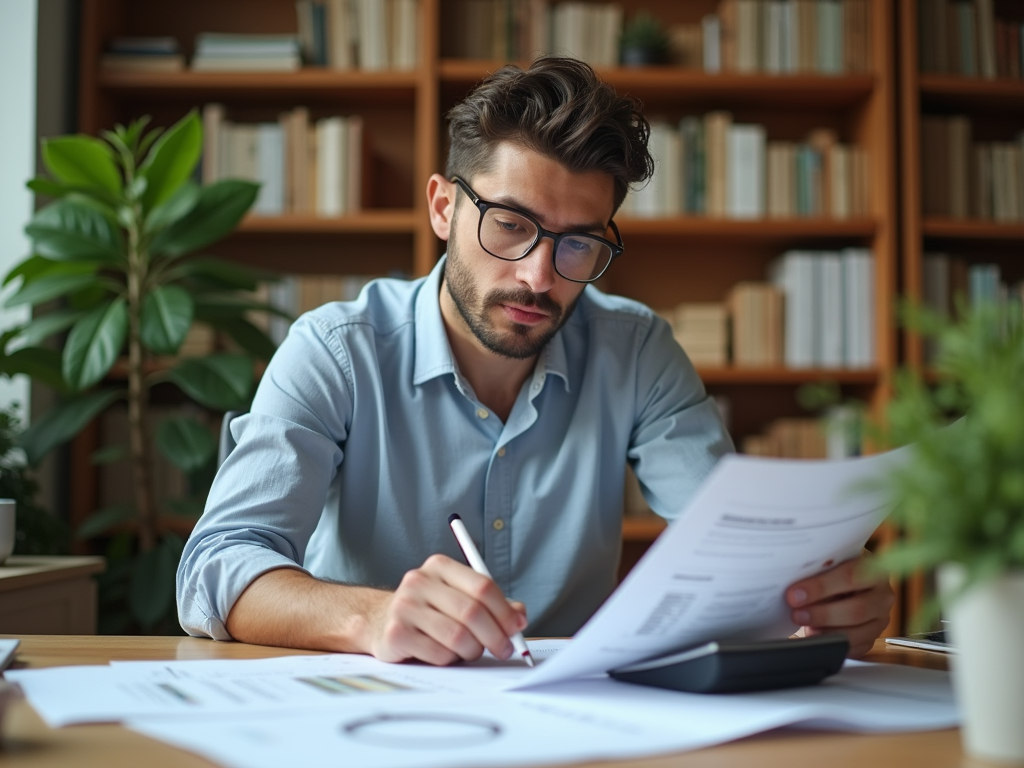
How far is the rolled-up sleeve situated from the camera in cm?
105

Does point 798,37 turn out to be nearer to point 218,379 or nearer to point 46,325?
point 218,379

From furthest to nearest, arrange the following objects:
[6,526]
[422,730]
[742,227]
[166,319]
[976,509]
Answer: [742,227] < [166,319] < [6,526] < [422,730] < [976,509]

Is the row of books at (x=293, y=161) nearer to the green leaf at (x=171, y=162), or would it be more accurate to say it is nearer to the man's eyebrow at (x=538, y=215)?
the green leaf at (x=171, y=162)

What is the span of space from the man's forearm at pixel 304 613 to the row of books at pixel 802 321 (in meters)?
2.11

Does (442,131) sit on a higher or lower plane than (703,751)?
higher

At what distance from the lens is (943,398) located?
58cm

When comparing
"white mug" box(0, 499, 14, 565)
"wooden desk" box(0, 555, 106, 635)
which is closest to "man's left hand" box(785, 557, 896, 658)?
"wooden desk" box(0, 555, 106, 635)

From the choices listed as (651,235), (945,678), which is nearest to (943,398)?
(945,678)

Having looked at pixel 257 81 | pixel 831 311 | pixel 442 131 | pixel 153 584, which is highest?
pixel 257 81

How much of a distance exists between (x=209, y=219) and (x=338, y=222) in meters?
0.54

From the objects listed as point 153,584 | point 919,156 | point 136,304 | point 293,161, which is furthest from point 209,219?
point 919,156

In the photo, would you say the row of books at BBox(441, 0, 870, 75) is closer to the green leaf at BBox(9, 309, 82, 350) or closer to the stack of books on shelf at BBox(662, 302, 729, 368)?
the stack of books on shelf at BBox(662, 302, 729, 368)

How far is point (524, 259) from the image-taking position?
1.37 metres

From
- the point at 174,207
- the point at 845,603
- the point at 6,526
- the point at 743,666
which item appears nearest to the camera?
the point at 743,666
